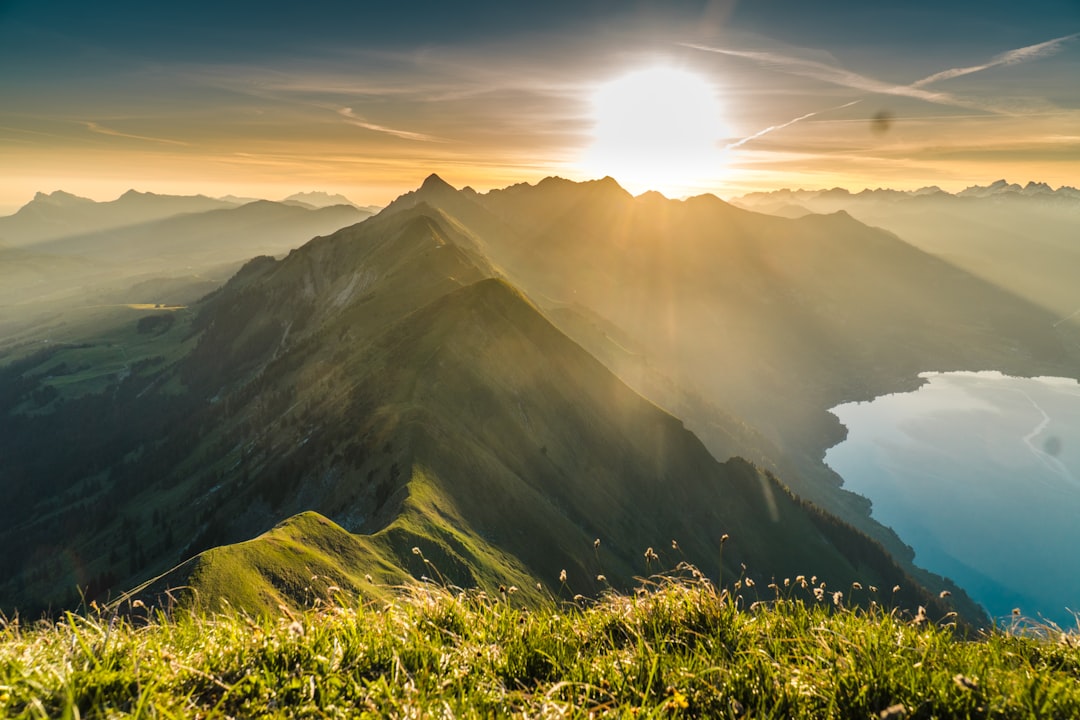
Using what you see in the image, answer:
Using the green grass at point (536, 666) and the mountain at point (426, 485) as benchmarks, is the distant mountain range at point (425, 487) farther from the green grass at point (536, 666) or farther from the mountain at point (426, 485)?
the green grass at point (536, 666)

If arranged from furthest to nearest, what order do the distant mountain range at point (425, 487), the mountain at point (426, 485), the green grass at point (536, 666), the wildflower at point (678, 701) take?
the mountain at point (426, 485) → the distant mountain range at point (425, 487) → the wildflower at point (678, 701) → the green grass at point (536, 666)

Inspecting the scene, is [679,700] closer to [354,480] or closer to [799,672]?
[799,672]

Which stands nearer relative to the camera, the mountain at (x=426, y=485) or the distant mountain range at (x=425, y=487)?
the distant mountain range at (x=425, y=487)

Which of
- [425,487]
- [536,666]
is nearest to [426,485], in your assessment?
[425,487]

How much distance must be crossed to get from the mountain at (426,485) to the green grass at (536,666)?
88.8 ft

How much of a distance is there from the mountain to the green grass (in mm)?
27077

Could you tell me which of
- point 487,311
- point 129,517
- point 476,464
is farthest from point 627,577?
point 129,517

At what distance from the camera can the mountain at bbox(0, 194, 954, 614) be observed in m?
56.5

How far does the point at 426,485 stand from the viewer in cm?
6631

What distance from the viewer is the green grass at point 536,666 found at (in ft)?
14.1

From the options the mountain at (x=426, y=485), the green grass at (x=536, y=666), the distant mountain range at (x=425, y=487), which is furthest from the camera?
the mountain at (x=426, y=485)

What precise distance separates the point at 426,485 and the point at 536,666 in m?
64.0

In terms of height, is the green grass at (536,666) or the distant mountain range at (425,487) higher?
the green grass at (536,666)

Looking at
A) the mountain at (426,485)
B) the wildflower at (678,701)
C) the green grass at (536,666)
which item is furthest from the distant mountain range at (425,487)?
the wildflower at (678,701)
